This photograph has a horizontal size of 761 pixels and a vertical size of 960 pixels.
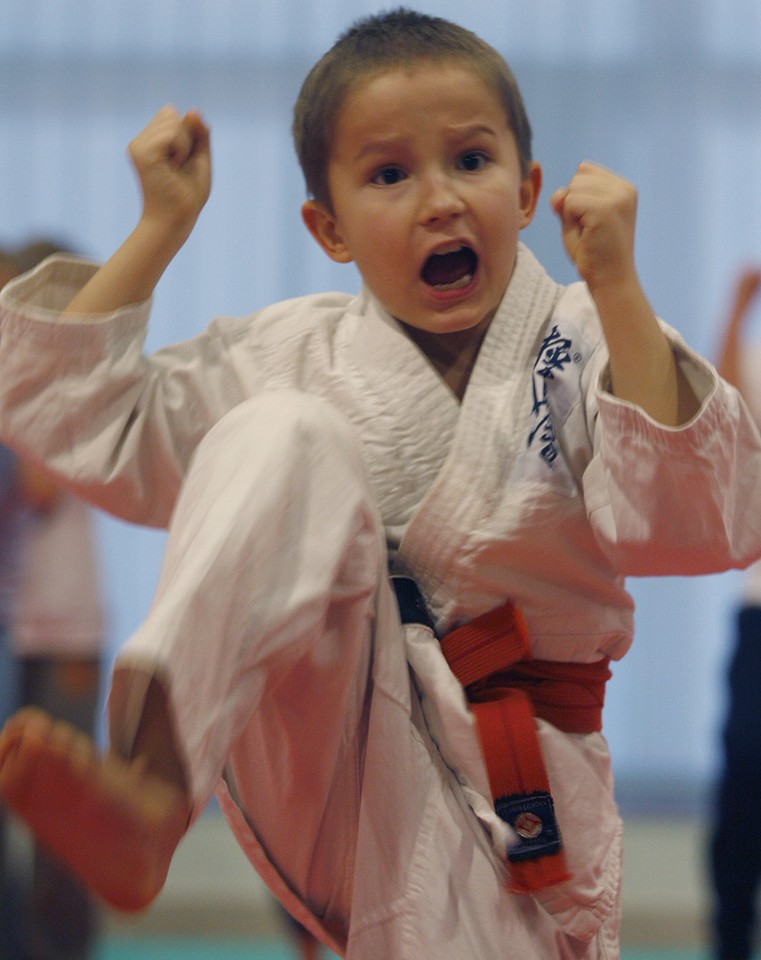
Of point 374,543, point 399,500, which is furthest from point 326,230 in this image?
point 374,543

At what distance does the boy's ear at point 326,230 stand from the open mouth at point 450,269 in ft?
0.33

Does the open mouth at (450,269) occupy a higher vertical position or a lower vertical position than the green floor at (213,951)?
higher

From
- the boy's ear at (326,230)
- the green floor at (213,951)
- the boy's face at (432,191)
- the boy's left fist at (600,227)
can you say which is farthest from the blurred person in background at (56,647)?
the boy's left fist at (600,227)

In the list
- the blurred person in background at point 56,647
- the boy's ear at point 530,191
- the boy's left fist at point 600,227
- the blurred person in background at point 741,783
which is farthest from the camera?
the blurred person in background at point 56,647

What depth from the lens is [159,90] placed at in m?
2.88

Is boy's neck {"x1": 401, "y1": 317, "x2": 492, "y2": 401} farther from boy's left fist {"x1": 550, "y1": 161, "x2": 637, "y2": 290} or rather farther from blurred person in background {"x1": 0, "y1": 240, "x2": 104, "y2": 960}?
blurred person in background {"x1": 0, "y1": 240, "x2": 104, "y2": 960}

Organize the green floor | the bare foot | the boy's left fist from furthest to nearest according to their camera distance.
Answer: the green floor, the boy's left fist, the bare foot

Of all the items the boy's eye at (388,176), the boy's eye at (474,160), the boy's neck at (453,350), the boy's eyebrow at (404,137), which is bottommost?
the boy's neck at (453,350)

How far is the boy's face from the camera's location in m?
1.02

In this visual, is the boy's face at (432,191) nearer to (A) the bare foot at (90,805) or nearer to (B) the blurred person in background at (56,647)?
(A) the bare foot at (90,805)

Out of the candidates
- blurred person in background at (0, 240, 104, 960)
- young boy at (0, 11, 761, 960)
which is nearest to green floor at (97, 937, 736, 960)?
blurred person in background at (0, 240, 104, 960)

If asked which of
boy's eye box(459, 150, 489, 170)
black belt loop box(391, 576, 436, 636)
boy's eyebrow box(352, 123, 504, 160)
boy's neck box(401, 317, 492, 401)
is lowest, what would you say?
black belt loop box(391, 576, 436, 636)

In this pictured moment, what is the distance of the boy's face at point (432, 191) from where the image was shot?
1021 mm

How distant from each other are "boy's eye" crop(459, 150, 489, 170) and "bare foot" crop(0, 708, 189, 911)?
21.7 inches
